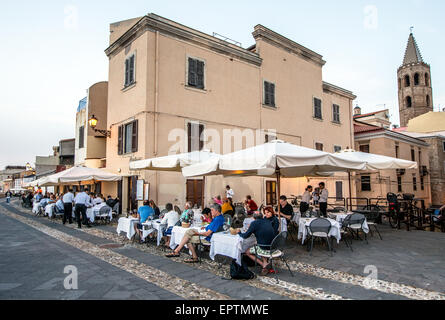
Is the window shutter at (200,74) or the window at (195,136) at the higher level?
the window shutter at (200,74)

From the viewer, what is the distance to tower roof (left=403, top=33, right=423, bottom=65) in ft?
169

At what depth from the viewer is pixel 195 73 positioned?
14859 millimetres

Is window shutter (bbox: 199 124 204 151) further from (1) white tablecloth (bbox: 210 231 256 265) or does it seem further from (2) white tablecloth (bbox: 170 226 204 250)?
(1) white tablecloth (bbox: 210 231 256 265)

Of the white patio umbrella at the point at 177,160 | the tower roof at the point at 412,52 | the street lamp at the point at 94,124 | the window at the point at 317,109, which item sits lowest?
the white patio umbrella at the point at 177,160

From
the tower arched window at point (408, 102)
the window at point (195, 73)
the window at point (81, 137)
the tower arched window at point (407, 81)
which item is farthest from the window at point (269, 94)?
the tower arched window at point (407, 81)

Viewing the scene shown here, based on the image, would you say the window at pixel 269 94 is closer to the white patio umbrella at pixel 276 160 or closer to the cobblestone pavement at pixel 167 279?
the white patio umbrella at pixel 276 160

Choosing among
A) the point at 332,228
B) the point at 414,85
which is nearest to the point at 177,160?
the point at 332,228

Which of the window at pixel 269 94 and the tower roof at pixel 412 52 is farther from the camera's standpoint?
the tower roof at pixel 412 52

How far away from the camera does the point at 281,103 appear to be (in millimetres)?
18750

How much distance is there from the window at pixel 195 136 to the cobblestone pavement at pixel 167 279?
7.50 metres

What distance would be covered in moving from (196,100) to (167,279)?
36.1 feet

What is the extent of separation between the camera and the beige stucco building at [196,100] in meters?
13.4
